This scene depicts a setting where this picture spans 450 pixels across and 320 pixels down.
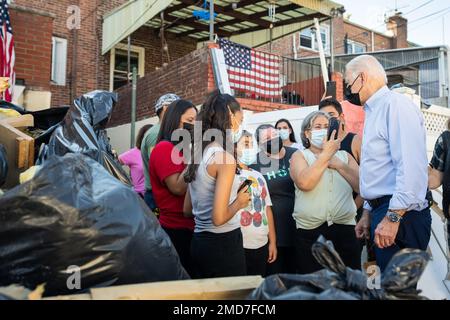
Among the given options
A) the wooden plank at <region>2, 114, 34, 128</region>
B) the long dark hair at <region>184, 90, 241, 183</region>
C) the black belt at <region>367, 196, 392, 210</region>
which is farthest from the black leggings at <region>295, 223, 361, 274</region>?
the wooden plank at <region>2, 114, 34, 128</region>

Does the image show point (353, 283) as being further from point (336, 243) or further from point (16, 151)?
point (16, 151)

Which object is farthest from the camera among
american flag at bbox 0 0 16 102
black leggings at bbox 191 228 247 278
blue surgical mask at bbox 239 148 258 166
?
american flag at bbox 0 0 16 102

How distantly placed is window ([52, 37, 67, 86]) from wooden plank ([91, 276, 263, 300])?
33.9ft

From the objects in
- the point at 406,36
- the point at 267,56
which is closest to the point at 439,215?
the point at 267,56

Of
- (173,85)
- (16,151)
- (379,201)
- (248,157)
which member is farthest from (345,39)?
(16,151)

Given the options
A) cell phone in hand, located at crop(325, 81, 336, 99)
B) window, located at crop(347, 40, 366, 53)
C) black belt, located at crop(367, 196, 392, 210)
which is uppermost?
window, located at crop(347, 40, 366, 53)

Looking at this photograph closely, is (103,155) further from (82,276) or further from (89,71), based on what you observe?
(89,71)

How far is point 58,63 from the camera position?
10492mm

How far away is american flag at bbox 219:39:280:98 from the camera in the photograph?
788cm

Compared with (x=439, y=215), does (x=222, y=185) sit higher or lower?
higher

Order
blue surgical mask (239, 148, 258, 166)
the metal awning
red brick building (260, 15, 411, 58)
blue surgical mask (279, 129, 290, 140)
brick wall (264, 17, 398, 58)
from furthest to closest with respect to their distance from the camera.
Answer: red brick building (260, 15, 411, 58)
brick wall (264, 17, 398, 58)
the metal awning
blue surgical mask (279, 129, 290, 140)
blue surgical mask (239, 148, 258, 166)

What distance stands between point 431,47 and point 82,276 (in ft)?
52.7

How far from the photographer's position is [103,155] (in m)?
2.71

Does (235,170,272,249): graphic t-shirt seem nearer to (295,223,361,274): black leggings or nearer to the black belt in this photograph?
(295,223,361,274): black leggings
